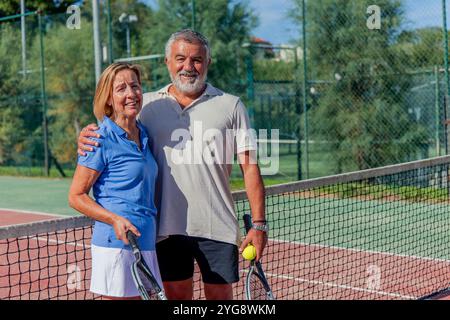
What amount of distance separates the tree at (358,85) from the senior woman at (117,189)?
9445 mm

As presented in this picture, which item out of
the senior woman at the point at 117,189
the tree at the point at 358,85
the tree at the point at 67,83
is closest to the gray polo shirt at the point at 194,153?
the senior woman at the point at 117,189

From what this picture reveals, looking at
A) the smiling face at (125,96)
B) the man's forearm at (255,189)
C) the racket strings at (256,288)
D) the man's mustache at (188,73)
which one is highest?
the man's mustache at (188,73)

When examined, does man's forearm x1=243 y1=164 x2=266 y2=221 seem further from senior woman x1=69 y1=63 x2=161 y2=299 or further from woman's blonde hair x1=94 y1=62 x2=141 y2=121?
woman's blonde hair x1=94 y1=62 x2=141 y2=121

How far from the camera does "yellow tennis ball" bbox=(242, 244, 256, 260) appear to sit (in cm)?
313

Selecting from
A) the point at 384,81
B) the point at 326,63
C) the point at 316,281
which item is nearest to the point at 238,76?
the point at 326,63

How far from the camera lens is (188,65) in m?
3.13

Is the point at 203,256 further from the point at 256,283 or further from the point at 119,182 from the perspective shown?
the point at 119,182

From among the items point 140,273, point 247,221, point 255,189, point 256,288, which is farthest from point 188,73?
point 256,288

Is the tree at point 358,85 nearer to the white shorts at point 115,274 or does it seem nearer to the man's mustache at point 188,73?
the man's mustache at point 188,73

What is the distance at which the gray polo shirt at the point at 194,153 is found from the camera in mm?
3148
